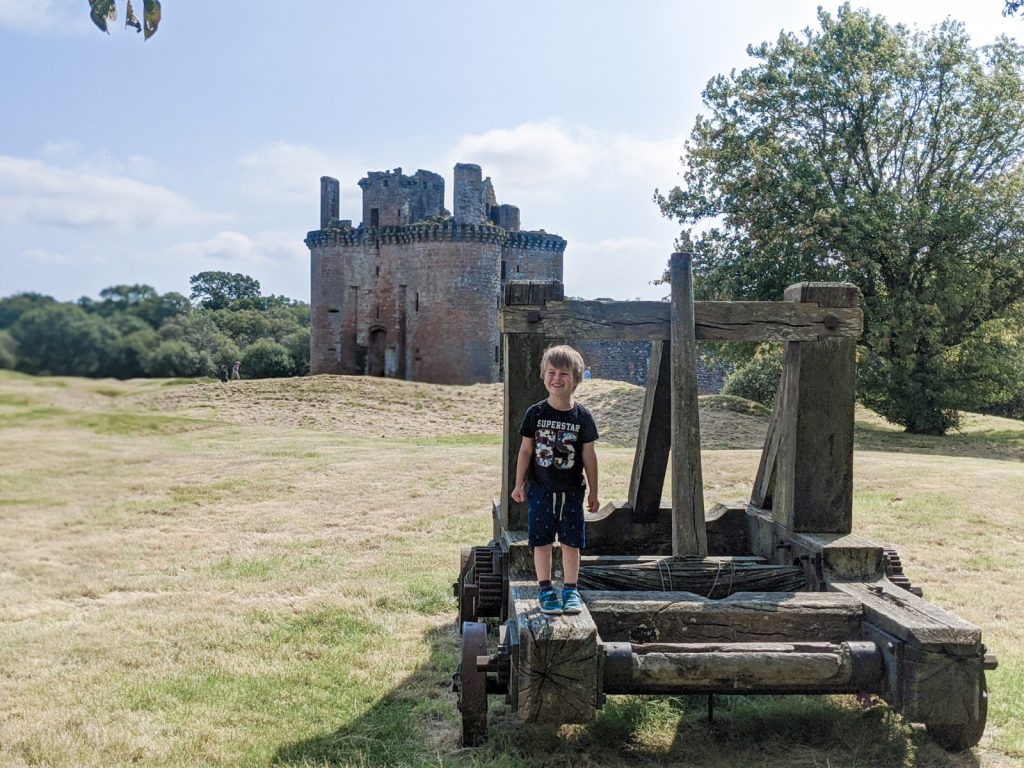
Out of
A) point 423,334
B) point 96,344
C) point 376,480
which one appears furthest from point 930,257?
point 423,334

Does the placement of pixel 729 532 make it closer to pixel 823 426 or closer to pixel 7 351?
pixel 823 426

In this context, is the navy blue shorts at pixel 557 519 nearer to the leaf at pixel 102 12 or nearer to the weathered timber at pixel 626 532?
the weathered timber at pixel 626 532

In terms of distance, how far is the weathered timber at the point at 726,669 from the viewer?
3.59m

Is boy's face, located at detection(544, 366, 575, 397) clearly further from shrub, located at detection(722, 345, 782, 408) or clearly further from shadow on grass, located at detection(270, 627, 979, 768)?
shrub, located at detection(722, 345, 782, 408)

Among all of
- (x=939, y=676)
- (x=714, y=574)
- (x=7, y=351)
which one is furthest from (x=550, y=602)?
(x=7, y=351)

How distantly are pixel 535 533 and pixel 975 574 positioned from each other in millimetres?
5522

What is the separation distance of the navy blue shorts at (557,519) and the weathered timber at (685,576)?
→ 0.57m

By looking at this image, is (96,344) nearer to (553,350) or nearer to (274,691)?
(553,350)

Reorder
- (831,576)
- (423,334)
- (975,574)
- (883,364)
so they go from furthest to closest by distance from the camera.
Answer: (423,334) < (883,364) < (975,574) < (831,576)

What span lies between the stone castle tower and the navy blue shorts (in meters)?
38.6

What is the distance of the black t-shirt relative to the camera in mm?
4148

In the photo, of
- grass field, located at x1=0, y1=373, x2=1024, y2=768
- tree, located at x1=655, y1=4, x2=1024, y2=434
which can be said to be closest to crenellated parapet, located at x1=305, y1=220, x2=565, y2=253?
tree, located at x1=655, y1=4, x2=1024, y2=434

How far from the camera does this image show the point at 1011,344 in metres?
23.4

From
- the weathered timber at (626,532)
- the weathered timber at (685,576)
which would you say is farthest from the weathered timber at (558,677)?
the weathered timber at (626,532)
